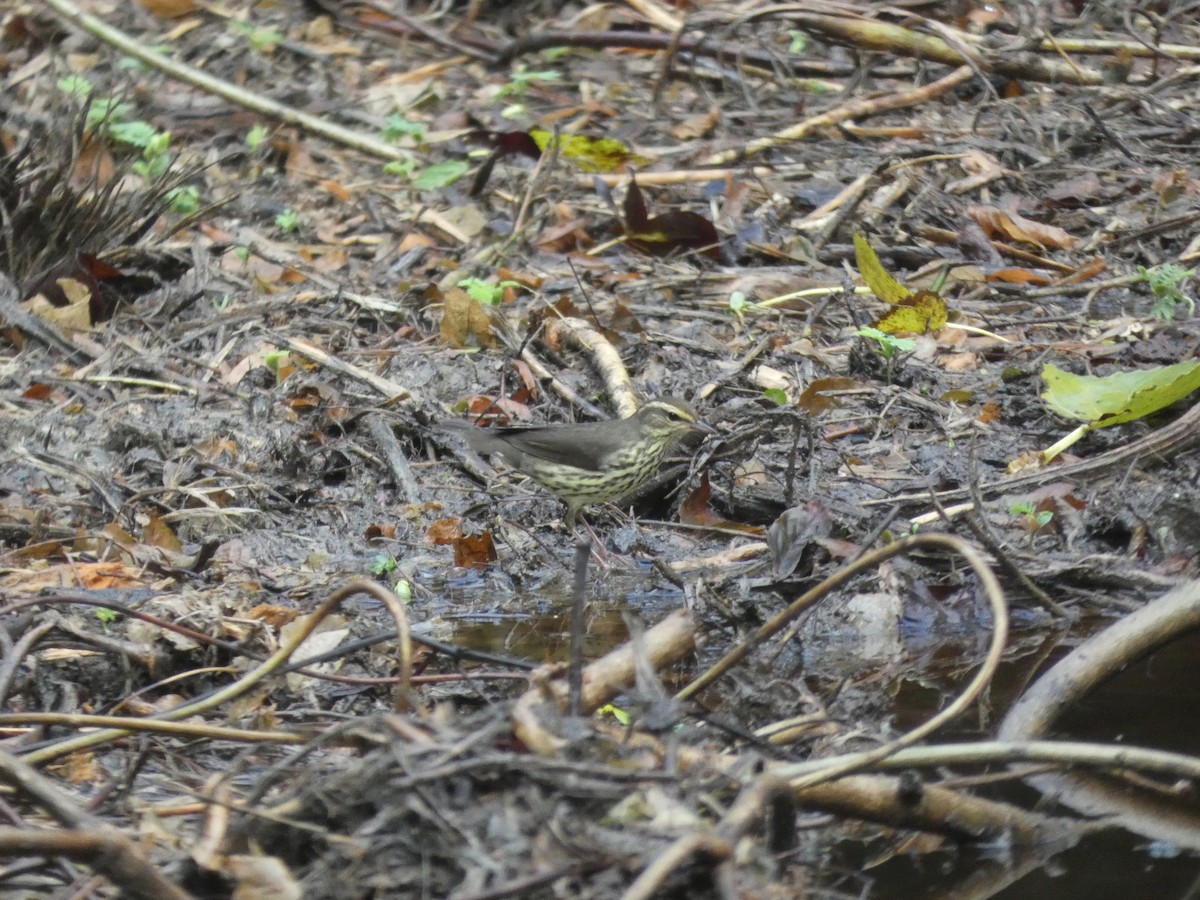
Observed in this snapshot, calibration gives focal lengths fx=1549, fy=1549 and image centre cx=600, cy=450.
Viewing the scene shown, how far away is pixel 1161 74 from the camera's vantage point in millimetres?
8898

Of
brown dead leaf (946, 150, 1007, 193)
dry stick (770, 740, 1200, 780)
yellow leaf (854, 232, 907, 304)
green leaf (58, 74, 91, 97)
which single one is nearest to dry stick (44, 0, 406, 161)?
A: green leaf (58, 74, 91, 97)

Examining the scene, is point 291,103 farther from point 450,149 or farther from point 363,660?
point 363,660

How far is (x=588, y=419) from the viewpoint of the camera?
6336 millimetres

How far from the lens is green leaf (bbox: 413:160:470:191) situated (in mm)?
8367

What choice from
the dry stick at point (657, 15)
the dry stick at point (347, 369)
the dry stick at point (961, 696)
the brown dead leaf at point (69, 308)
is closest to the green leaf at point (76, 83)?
the brown dead leaf at point (69, 308)

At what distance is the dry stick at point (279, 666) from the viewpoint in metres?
2.83

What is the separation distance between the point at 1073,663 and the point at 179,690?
2.28m

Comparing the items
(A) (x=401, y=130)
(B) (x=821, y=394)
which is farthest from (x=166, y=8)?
(B) (x=821, y=394)

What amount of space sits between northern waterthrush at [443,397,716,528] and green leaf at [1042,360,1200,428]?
1.29m

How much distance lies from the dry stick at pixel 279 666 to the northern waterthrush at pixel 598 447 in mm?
2355

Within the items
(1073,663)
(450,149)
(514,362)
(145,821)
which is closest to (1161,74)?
(450,149)

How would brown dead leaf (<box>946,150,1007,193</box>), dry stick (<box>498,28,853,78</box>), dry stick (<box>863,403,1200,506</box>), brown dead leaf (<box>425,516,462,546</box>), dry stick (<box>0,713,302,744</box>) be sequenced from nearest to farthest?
1. dry stick (<box>0,713,302,744</box>)
2. dry stick (<box>863,403,1200,506</box>)
3. brown dead leaf (<box>425,516,462,546</box>)
4. brown dead leaf (<box>946,150,1007,193</box>)
5. dry stick (<box>498,28,853,78</box>)

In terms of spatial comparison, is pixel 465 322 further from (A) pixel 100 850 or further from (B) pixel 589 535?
(A) pixel 100 850

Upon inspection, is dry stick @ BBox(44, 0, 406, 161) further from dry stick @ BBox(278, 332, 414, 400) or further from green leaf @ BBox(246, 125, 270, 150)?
dry stick @ BBox(278, 332, 414, 400)
